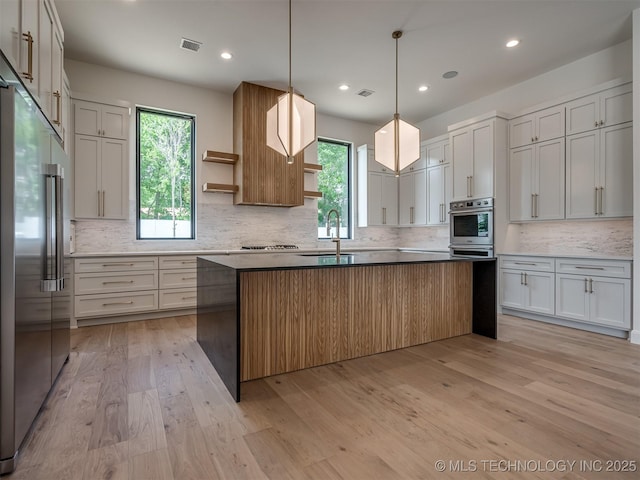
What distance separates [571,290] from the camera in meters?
3.72

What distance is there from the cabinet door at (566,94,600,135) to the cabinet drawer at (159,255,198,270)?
190 inches

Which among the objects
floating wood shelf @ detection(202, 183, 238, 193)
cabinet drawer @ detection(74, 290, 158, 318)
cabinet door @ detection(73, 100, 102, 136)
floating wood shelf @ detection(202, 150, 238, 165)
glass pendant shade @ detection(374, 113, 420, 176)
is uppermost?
cabinet door @ detection(73, 100, 102, 136)

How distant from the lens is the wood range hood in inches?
Answer: 183

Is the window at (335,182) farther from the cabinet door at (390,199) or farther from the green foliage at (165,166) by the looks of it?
the green foliage at (165,166)

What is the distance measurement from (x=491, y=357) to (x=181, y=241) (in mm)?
3973

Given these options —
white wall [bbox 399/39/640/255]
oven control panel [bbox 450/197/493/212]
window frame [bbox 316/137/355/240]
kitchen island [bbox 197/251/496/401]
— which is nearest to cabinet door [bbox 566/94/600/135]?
white wall [bbox 399/39/640/255]

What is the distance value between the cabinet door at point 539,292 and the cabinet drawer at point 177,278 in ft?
13.8

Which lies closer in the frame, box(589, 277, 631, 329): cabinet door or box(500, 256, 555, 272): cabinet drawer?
box(589, 277, 631, 329): cabinet door

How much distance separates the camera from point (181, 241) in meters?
4.66

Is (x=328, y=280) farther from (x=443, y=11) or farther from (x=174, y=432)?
(x=443, y=11)

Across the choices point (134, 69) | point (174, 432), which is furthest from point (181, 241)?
point (174, 432)

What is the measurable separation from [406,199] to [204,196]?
3.55 m

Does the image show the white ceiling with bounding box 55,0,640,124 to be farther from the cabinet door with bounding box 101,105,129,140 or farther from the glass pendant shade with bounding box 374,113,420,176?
the glass pendant shade with bounding box 374,113,420,176

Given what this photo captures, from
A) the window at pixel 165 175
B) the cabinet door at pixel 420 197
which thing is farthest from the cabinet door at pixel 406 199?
the window at pixel 165 175
